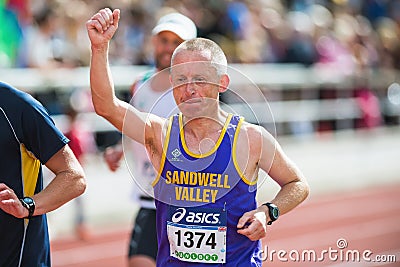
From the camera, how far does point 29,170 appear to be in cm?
A: 460

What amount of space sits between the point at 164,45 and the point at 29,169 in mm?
2411

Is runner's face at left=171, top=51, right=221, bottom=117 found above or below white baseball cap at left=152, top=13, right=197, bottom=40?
below

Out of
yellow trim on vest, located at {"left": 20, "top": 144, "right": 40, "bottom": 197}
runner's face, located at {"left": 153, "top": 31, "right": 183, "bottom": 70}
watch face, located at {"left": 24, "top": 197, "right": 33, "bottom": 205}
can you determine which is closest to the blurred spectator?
runner's face, located at {"left": 153, "top": 31, "right": 183, "bottom": 70}

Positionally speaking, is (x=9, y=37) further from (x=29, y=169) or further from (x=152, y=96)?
(x=29, y=169)

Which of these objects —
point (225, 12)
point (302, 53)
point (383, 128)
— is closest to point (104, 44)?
point (225, 12)

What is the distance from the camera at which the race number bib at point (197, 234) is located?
185 inches

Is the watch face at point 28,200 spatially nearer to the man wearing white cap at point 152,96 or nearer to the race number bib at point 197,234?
the race number bib at point 197,234

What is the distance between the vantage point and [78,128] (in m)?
11.4

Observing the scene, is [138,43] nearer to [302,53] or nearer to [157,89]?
[302,53]

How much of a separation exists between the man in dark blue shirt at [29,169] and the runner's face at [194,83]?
589 millimetres

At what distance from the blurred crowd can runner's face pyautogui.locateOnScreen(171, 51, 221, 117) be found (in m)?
7.17

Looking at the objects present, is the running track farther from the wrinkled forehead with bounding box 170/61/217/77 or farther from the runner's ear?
the wrinkled forehead with bounding box 170/61/217/77

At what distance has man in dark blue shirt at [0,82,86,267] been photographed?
4.43 metres

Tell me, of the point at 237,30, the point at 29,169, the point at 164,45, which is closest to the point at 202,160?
the point at 29,169
